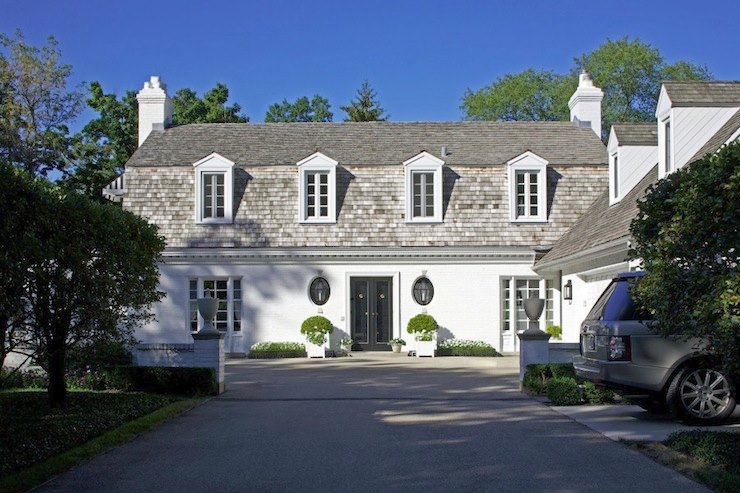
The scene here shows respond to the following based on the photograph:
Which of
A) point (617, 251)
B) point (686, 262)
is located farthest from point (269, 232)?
point (686, 262)

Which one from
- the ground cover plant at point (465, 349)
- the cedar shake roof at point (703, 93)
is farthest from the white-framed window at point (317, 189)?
the cedar shake roof at point (703, 93)

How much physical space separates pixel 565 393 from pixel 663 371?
3026mm

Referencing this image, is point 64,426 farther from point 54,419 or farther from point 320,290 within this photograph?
point 320,290

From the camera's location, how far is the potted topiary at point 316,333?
90.1ft

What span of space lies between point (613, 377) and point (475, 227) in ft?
55.6

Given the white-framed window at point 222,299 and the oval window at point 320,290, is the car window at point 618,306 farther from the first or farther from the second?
the white-framed window at point 222,299

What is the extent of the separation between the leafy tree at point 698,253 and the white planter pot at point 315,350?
1799cm

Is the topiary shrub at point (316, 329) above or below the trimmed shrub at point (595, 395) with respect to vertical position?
above

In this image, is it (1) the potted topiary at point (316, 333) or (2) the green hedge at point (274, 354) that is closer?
(1) the potted topiary at point (316, 333)

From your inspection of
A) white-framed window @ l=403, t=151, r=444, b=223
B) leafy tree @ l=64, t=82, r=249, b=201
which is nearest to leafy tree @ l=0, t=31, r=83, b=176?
leafy tree @ l=64, t=82, r=249, b=201

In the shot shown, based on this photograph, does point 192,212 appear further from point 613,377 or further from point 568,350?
point 613,377

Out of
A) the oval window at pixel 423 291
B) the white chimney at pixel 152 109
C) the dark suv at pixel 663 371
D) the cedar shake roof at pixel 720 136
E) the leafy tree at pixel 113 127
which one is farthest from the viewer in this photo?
the leafy tree at pixel 113 127

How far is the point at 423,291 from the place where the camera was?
2864 centimetres

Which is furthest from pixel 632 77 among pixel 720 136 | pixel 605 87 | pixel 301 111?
pixel 720 136
